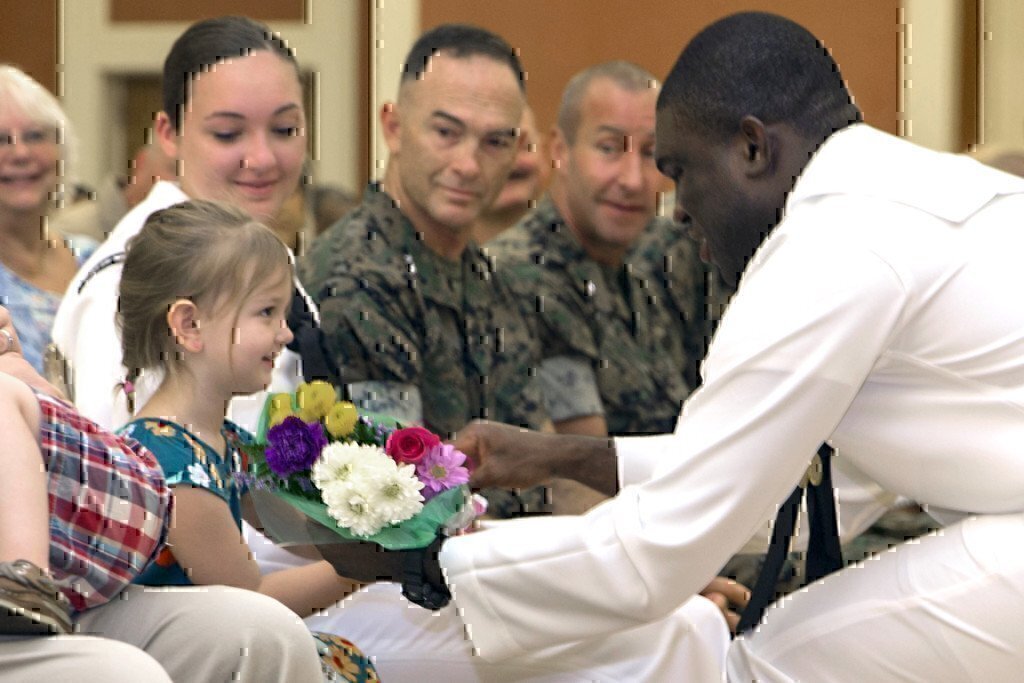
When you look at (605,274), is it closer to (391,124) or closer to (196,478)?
(391,124)

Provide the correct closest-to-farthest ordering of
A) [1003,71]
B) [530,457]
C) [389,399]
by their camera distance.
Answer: [530,457]
[389,399]
[1003,71]

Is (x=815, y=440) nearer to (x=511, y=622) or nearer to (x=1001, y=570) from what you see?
(x=1001, y=570)

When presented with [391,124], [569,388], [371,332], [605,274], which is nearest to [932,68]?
[605,274]

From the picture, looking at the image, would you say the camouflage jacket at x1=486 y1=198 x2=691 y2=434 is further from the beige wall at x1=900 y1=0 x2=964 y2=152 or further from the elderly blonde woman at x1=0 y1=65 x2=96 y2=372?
the beige wall at x1=900 y1=0 x2=964 y2=152

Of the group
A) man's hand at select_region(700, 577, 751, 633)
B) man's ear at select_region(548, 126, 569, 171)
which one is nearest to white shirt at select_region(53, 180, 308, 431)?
man's hand at select_region(700, 577, 751, 633)

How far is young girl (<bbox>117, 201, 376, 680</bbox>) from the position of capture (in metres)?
3.04

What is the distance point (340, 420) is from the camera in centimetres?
299

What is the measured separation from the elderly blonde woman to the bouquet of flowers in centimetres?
154

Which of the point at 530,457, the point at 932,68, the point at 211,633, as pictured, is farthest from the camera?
the point at 932,68

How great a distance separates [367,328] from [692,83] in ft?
3.74

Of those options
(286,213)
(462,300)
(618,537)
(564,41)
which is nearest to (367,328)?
(462,300)

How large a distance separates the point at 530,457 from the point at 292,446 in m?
0.56

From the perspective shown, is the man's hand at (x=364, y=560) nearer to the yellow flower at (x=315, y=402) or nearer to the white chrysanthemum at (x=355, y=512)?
the white chrysanthemum at (x=355, y=512)

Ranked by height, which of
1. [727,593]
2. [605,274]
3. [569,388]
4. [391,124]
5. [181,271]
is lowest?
[727,593]
